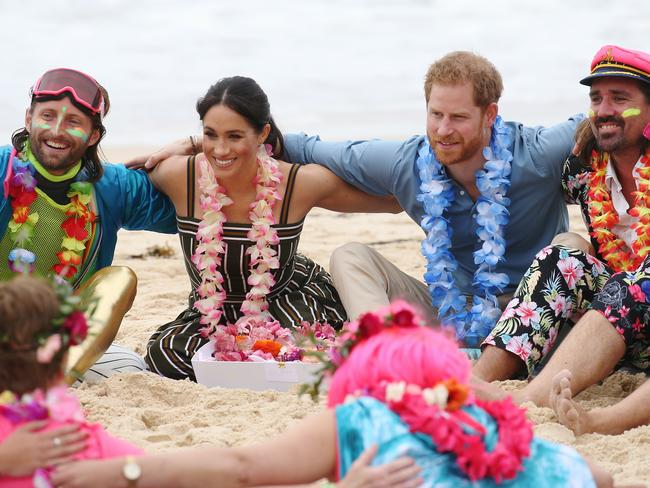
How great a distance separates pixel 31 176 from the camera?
4766 mm

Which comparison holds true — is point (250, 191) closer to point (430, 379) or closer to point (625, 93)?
point (625, 93)

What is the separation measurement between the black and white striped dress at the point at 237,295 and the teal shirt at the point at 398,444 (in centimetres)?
263

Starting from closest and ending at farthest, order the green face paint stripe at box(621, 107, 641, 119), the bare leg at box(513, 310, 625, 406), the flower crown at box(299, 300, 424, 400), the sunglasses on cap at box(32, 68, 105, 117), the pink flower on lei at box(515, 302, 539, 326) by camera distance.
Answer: the flower crown at box(299, 300, 424, 400) → the bare leg at box(513, 310, 625, 406) → the pink flower on lei at box(515, 302, 539, 326) → the green face paint stripe at box(621, 107, 641, 119) → the sunglasses on cap at box(32, 68, 105, 117)

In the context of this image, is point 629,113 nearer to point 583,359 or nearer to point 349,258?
point 583,359

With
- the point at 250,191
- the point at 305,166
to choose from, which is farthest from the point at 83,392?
the point at 305,166

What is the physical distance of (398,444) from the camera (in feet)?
7.43

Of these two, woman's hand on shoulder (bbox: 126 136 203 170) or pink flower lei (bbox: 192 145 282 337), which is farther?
woman's hand on shoulder (bbox: 126 136 203 170)

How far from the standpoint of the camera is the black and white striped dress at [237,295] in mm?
4895

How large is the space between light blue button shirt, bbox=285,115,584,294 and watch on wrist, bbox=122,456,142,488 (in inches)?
122

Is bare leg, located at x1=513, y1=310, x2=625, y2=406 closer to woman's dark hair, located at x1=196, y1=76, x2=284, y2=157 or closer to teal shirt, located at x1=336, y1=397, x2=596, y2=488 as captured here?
teal shirt, located at x1=336, y1=397, x2=596, y2=488

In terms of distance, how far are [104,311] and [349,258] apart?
Result: 1.26m

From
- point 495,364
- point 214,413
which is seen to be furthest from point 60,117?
point 495,364

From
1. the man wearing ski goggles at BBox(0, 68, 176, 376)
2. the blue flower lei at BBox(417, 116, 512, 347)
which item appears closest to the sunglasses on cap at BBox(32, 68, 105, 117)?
the man wearing ski goggles at BBox(0, 68, 176, 376)

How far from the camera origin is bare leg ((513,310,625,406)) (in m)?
3.97
